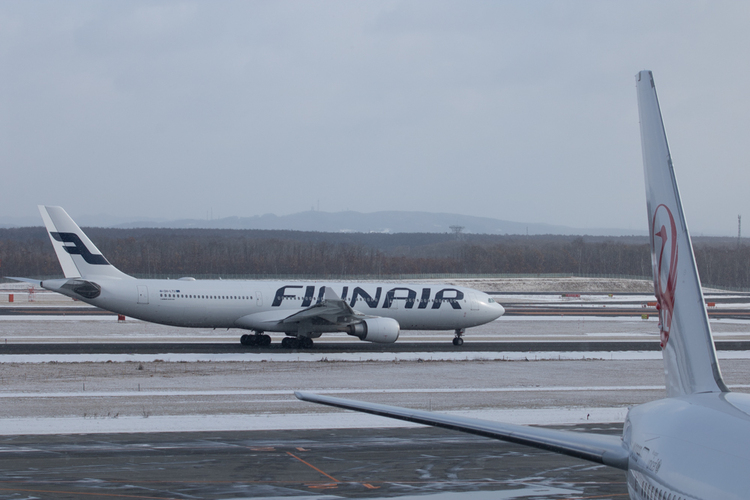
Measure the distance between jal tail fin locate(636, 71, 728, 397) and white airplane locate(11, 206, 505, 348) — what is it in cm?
2303

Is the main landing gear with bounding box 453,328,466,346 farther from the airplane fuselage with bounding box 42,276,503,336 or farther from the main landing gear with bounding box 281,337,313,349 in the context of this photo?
the main landing gear with bounding box 281,337,313,349

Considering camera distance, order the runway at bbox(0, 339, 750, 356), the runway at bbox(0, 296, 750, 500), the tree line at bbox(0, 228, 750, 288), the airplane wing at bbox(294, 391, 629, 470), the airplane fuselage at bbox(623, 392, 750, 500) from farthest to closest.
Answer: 1. the tree line at bbox(0, 228, 750, 288)
2. the runway at bbox(0, 339, 750, 356)
3. the runway at bbox(0, 296, 750, 500)
4. the airplane wing at bbox(294, 391, 629, 470)
5. the airplane fuselage at bbox(623, 392, 750, 500)

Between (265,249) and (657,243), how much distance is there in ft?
458

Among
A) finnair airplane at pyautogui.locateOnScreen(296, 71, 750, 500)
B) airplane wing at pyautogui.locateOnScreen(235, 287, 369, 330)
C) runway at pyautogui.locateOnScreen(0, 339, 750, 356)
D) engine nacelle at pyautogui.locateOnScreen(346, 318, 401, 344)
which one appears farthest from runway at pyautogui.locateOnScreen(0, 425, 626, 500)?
airplane wing at pyautogui.locateOnScreen(235, 287, 369, 330)

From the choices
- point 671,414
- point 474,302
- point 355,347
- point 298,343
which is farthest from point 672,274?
point 474,302

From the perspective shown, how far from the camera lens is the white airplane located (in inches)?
1135

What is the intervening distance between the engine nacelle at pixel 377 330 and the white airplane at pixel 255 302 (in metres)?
0.04

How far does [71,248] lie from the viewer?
29375 mm

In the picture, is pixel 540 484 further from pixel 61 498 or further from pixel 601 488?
pixel 61 498

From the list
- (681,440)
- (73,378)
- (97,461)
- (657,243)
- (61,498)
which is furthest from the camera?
(73,378)

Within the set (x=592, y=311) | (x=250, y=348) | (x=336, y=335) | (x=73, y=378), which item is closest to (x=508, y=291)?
(x=592, y=311)

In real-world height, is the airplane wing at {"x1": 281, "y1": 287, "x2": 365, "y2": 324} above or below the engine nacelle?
above

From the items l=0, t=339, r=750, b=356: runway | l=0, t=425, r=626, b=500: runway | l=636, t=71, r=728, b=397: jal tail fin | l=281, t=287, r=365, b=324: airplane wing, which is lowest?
l=0, t=339, r=750, b=356: runway

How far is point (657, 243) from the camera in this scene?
249 inches
